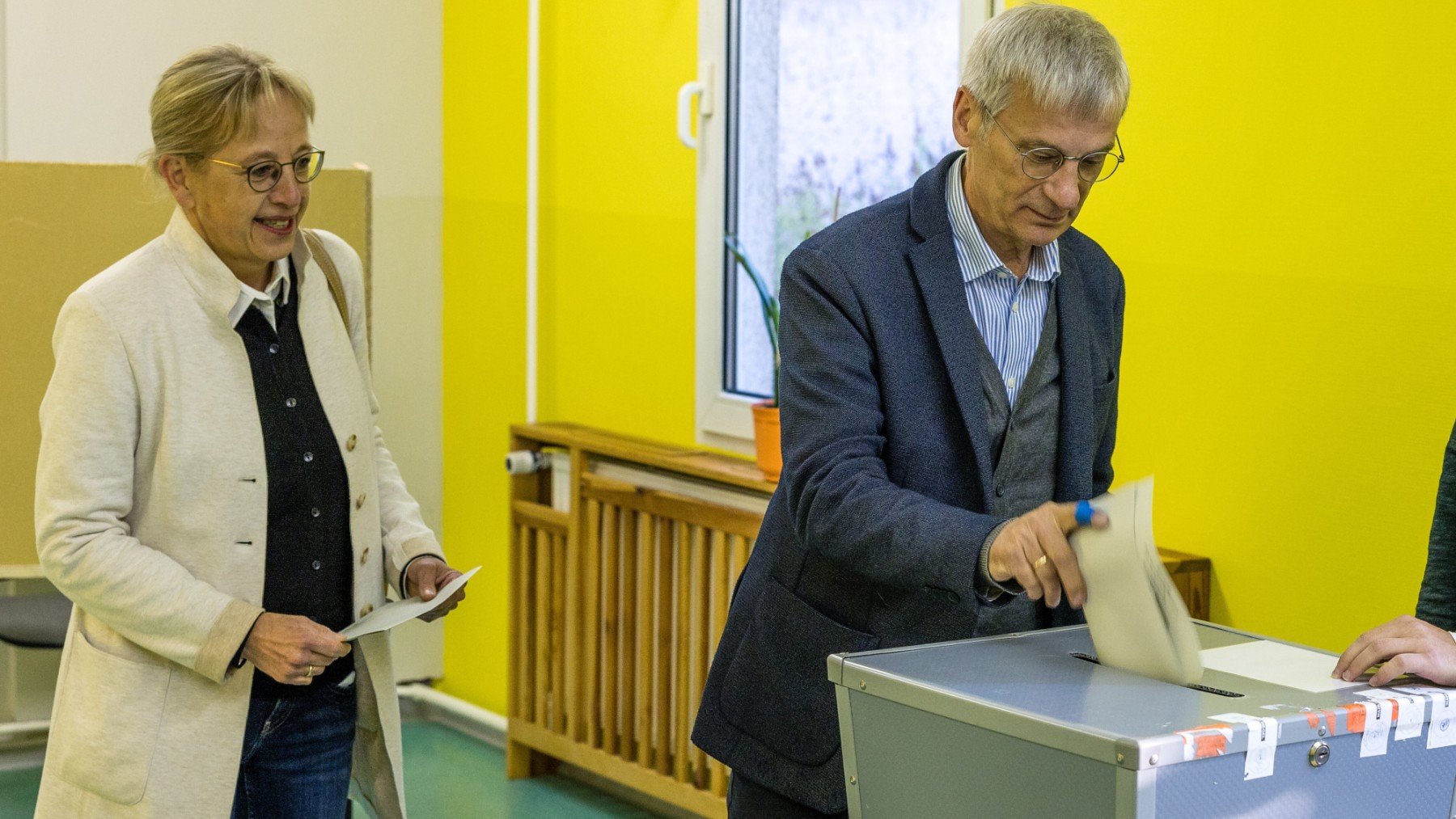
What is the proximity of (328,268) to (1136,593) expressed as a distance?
115 centimetres

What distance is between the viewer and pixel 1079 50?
54.8 inches

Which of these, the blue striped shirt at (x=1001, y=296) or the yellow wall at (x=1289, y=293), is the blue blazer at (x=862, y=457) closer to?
the blue striped shirt at (x=1001, y=296)

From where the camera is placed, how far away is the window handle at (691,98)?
132 inches

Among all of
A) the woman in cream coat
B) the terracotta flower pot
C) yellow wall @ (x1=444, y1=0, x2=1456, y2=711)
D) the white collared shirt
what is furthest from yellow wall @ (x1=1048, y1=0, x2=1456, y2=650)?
the white collared shirt

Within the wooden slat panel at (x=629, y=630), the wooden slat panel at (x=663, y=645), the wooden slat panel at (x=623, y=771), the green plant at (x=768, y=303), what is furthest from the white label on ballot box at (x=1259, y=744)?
the wooden slat panel at (x=629, y=630)

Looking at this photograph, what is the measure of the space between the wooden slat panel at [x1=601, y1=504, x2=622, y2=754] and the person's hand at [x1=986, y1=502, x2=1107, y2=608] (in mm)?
2196

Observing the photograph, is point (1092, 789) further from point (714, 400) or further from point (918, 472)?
point (714, 400)

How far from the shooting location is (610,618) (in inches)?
136

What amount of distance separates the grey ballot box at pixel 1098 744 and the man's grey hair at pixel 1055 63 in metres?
0.48

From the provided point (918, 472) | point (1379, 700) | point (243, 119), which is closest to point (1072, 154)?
point (918, 472)

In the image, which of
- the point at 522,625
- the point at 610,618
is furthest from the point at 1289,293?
the point at 522,625

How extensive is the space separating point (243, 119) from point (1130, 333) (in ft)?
4.57

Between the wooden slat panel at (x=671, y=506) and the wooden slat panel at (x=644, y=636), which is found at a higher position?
the wooden slat panel at (x=671, y=506)

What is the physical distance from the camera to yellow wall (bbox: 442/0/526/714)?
395 cm
